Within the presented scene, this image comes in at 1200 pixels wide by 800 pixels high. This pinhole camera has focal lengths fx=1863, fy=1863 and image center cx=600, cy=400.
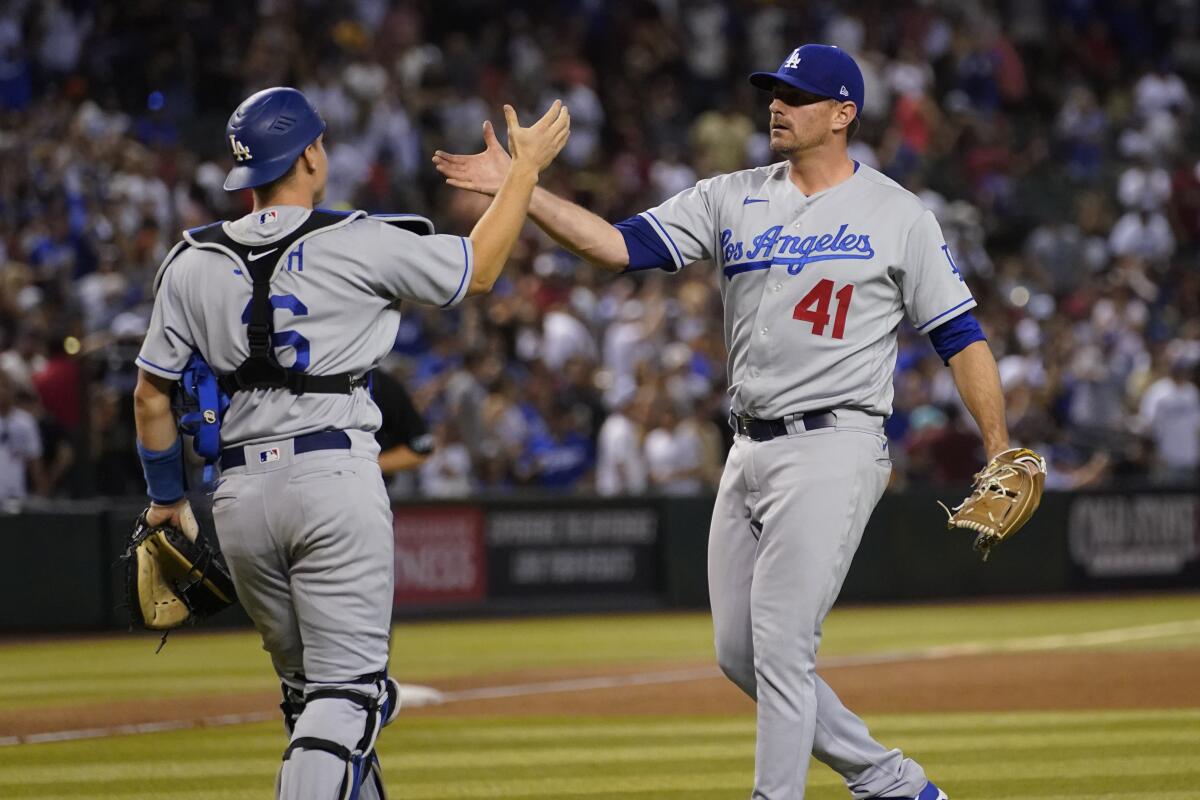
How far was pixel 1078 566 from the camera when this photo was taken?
17.2 m

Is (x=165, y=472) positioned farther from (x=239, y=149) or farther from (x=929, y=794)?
(x=929, y=794)

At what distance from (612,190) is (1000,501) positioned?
14.5 meters

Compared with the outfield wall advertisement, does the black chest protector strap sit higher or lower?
higher

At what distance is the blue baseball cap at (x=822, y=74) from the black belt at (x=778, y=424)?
0.91m

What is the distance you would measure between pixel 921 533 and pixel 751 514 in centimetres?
1159

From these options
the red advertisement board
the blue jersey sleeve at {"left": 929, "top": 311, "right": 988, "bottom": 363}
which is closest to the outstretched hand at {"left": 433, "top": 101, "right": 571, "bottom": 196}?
the blue jersey sleeve at {"left": 929, "top": 311, "right": 988, "bottom": 363}

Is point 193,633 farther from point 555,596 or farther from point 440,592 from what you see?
point 555,596

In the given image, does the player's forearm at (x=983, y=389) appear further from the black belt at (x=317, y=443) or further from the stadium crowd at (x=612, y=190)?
the stadium crowd at (x=612, y=190)

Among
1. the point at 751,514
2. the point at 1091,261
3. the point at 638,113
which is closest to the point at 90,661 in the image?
the point at 751,514

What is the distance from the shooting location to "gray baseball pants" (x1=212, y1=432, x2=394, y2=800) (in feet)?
14.9

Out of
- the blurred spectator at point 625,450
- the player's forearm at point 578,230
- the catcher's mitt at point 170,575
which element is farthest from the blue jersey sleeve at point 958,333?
the blurred spectator at point 625,450

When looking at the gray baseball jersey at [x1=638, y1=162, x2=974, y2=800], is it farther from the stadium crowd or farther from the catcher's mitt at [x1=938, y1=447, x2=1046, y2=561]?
the stadium crowd

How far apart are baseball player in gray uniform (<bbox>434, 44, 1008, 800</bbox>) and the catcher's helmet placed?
0.63m

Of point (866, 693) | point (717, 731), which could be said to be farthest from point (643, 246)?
point (866, 693)
